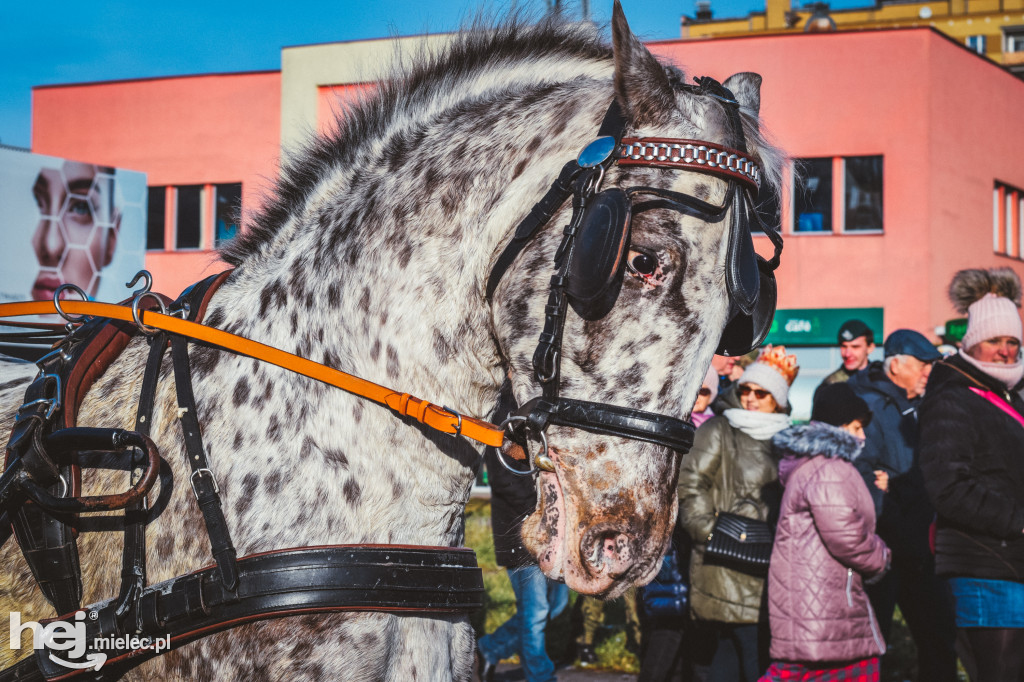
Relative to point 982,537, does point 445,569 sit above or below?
above

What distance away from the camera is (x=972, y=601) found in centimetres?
419

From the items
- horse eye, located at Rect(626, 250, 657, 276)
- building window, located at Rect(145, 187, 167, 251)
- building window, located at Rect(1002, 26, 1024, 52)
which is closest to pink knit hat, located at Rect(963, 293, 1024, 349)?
horse eye, located at Rect(626, 250, 657, 276)

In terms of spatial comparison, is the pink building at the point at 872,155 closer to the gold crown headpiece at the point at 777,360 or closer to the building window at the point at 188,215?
the building window at the point at 188,215

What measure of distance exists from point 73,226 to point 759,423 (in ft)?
16.1

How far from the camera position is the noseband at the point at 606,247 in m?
1.80

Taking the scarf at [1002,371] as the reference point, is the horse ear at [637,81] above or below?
above

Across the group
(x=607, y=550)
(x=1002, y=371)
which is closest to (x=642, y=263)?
(x=607, y=550)

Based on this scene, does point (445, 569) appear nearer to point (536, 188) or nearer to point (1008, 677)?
point (536, 188)

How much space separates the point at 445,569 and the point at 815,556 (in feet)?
10.4

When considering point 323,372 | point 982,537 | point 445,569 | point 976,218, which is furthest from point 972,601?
point 976,218

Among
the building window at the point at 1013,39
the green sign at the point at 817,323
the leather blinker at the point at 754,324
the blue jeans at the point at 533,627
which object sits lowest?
the blue jeans at the point at 533,627

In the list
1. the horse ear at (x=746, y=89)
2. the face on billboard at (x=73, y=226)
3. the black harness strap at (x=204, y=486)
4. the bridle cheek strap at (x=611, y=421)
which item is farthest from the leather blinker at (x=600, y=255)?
the face on billboard at (x=73, y=226)

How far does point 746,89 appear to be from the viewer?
89.8 inches

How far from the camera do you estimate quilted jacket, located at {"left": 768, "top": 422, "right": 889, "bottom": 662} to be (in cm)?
450
